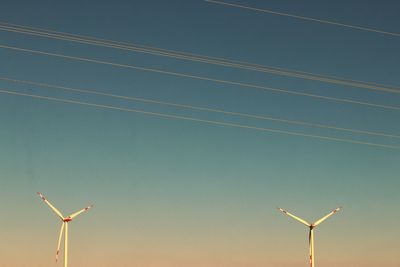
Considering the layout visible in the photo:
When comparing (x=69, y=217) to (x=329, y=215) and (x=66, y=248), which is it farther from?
(x=329, y=215)

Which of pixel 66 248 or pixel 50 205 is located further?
pixel 66 248

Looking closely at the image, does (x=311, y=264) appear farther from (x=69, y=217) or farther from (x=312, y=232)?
(x=69, y=217)

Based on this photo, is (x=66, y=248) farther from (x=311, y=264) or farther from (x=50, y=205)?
(x=311, y=264)

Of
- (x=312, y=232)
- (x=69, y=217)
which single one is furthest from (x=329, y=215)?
(x=69, y=217)

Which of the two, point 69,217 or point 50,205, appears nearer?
point 50,205

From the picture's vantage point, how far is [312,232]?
128 meters

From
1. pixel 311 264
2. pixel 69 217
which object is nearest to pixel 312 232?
pixel 311 264

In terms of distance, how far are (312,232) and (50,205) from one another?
4575 centimetres

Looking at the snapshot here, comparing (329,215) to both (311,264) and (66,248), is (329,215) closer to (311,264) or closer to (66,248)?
(311,264)

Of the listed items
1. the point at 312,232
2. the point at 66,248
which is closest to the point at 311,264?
the point at 312,232

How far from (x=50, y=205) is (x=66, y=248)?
16.3 metres

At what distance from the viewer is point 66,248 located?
126688mm

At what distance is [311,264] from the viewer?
127 metres

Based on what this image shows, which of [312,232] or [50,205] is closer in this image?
[50,205]
